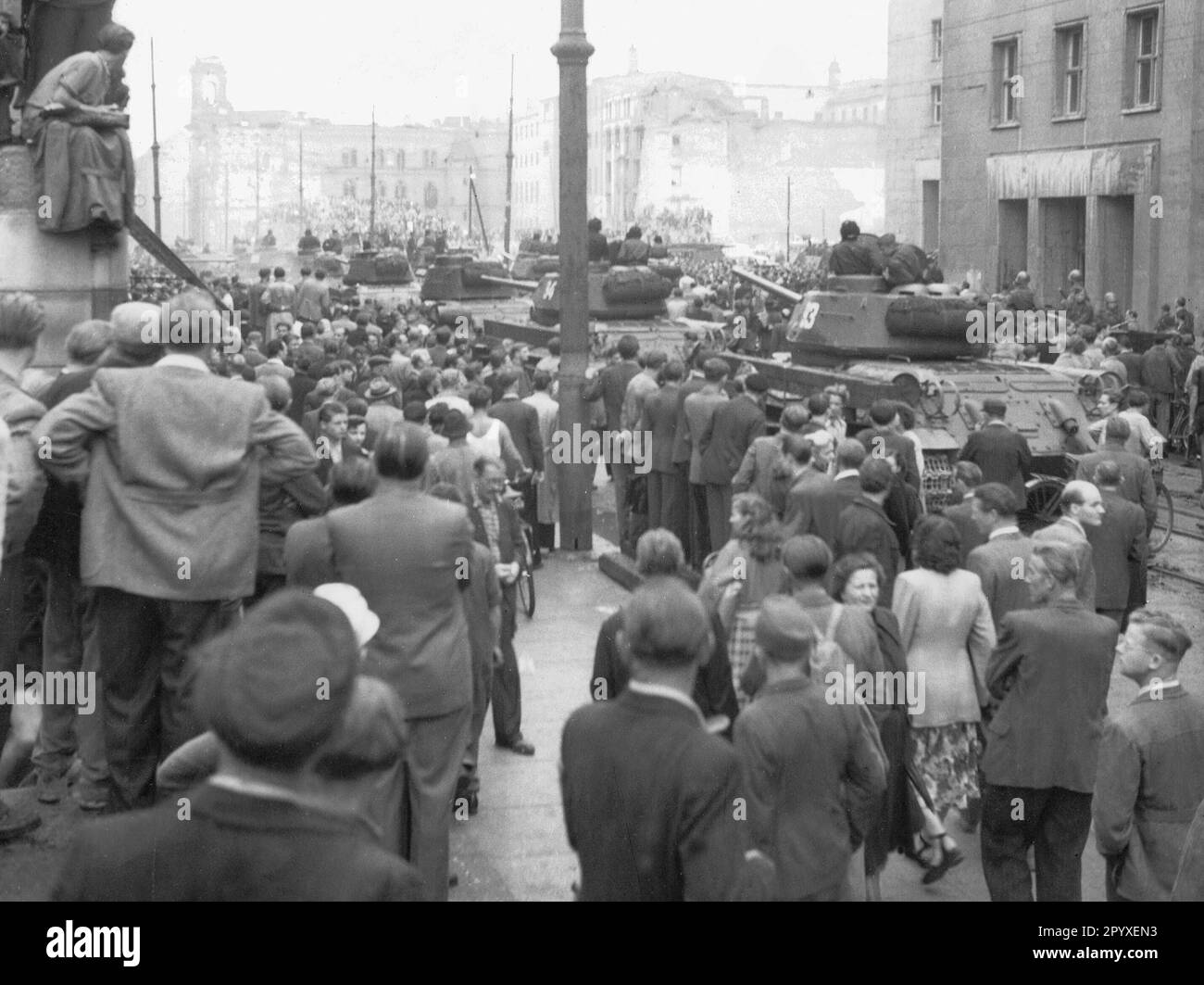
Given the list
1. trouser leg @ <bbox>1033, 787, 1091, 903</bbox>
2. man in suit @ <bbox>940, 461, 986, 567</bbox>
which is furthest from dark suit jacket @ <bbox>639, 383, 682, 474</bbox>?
trouser leg @ <bbox>1033, 787, 1091, 903</bbox>

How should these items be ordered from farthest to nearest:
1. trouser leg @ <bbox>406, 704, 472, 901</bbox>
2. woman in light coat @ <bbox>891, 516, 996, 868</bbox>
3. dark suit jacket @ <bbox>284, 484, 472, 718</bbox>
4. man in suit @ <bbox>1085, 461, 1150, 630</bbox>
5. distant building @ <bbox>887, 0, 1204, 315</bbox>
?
distant building @ <bbox>887, 0, 1204, 315</bbox> → man in suit @ <bbox>1085, 461, 1150, 630</bbox> → woman in light coat @ <bbox>891, 516, 996, 868</bbox> → trouser leg @ <bbox>406, 704, 472, 901</bbox> → dark suit jacket @ <bbox>284, 484, 472, 718</bbox>

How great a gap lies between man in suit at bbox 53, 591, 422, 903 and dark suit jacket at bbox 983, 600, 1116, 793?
4052 millimetres

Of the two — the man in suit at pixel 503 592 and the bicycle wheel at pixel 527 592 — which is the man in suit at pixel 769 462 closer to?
the bicycle wheel at pixel 527 592

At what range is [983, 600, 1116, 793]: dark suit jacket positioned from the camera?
671 centimetres

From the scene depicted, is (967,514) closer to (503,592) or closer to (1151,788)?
(503,592)

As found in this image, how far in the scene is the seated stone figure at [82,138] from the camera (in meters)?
12.0

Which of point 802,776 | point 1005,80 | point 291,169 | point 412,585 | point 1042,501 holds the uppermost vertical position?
point 291,169

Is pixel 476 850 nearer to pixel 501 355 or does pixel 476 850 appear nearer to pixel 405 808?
pixel 405 808

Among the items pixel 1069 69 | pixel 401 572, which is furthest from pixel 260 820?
pixel 1069 69

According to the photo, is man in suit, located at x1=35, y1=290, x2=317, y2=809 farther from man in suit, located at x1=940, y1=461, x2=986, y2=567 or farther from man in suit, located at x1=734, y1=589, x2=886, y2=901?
man in suit, located at x1=940, y1=461, x2=986, y2=567

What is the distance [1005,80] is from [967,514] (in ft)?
99.4

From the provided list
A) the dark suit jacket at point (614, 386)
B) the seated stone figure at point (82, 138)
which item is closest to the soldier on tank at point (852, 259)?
the dark suit jacket at point (614, 386)

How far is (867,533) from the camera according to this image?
30.2ft

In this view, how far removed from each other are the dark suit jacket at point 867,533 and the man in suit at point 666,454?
4918 millimetres
